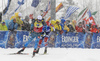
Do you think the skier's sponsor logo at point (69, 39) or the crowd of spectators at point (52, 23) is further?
the skier's sponsor logo at point (69, 39)

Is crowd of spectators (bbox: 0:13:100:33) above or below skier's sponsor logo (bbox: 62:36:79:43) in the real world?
above

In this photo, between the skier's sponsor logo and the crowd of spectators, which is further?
the skier's sponsor logo

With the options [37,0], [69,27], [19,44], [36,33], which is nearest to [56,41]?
[69,27]

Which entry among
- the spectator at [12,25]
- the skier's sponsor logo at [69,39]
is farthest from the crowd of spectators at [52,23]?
the skier's sponsor logo at [69,39]

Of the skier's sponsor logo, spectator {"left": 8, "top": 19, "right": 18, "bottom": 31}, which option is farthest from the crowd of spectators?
the skier's sponsor logo

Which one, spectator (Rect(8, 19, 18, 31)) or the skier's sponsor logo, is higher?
spectator (Rect(8, 19, 18, 31))

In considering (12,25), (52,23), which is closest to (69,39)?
(52,23)

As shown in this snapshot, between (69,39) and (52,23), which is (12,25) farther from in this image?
(69,39)

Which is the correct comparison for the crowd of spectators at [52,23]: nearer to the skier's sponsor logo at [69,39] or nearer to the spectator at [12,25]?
the spectator at [12,25]

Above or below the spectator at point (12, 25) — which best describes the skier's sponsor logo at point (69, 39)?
below

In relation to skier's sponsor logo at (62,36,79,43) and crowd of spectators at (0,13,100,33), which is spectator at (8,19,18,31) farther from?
skier's sponsor logo at (62,36,79,43)

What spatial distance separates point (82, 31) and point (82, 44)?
2.38ft

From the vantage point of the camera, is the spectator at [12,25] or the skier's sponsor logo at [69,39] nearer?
the spectator at [12,25]

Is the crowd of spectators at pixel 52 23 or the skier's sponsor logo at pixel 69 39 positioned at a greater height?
the crowd of spectators at pixel 52 23
